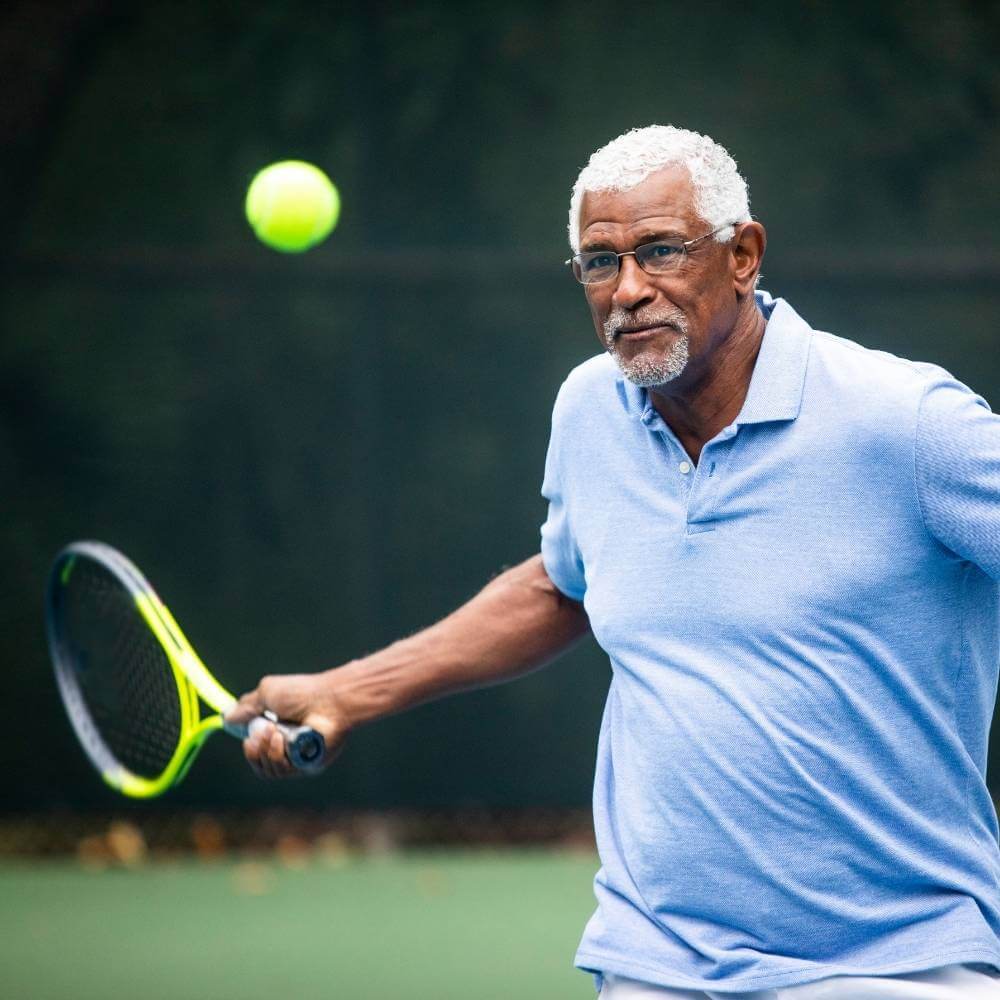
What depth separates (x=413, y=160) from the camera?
20.2 ft

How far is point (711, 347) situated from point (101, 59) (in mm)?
4150

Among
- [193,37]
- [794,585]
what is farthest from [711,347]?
[193,37]

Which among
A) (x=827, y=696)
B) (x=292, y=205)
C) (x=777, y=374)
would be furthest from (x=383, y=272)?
(x=827, y=696)

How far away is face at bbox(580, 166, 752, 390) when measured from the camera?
2.61 m

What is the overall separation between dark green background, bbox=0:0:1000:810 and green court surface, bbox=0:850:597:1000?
0.32 metres

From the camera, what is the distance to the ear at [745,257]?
2693mm

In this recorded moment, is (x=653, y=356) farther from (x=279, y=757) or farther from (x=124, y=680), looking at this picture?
(x=124, y=680)

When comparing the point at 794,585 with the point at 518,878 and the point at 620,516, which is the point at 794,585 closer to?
the point at 620,516

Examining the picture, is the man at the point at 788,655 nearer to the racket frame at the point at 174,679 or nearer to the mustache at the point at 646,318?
the mustache at the point at 646,318

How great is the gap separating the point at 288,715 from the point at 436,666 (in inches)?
10.2

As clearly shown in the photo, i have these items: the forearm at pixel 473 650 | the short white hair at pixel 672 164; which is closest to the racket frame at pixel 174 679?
the forearm at pixel 473 650

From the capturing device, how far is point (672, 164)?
262 cm

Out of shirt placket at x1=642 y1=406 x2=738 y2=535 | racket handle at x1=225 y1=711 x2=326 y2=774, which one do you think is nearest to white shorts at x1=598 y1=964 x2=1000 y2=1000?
shirt placket at x1=642 y1=406 x2=738 y2=535

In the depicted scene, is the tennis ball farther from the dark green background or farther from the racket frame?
the racket frame
